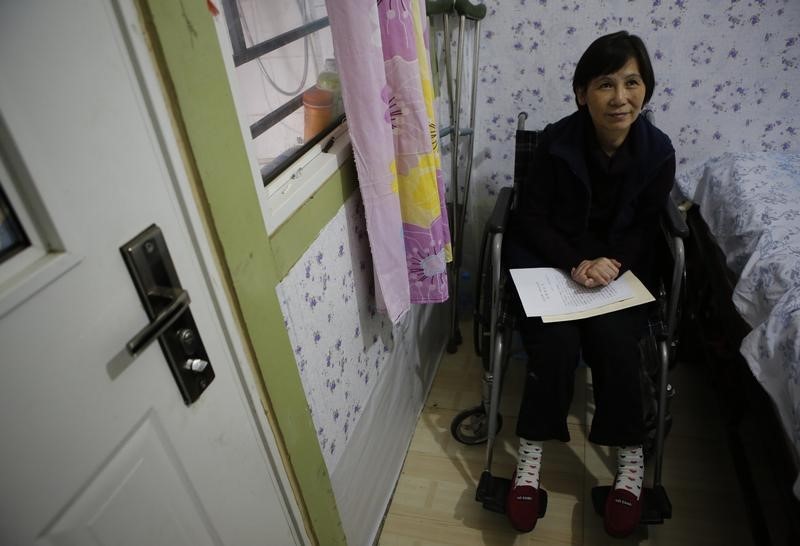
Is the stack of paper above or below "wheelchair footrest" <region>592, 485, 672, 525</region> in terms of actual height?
above

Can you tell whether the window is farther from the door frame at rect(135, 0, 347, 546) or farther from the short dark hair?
the short dark hair

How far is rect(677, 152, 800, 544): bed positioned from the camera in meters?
0.97

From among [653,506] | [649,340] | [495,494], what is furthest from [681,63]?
[495,494]

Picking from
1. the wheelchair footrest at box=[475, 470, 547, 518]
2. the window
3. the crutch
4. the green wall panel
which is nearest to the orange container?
the window

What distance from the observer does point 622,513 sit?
3.87 ft

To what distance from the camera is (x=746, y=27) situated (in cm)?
140

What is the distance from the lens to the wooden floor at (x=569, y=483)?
1.26 meters

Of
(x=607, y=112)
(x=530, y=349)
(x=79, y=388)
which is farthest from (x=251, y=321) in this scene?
(x=607, y=112)

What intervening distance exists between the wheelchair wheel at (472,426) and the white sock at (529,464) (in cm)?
23

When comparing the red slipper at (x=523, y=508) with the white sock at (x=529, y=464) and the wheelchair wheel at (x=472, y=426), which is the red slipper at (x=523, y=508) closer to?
the white sock at (x=529, y=464)

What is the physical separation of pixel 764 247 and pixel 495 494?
0.86 m

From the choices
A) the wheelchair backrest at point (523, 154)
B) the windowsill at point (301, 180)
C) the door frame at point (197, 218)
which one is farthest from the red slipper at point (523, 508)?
the windowsill at point (301, 180)

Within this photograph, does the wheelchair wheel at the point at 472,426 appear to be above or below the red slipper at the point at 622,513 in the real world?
below

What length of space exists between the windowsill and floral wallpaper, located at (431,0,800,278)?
79 centimetres
